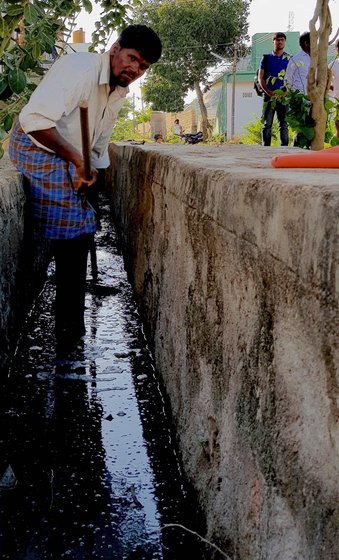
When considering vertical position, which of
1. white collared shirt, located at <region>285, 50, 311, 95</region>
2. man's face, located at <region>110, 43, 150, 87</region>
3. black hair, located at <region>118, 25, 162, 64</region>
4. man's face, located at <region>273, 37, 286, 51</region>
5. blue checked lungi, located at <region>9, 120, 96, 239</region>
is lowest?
blue checked lungi, located at <region>9, 120, 96, 239</region>

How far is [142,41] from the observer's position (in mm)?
3682

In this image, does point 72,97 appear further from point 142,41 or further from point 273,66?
point 273,66

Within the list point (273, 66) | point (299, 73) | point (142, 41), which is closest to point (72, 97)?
point (142, 41)

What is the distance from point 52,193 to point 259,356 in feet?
7.78

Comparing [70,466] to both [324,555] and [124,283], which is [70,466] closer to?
[324,555]

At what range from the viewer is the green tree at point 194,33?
1719 inches

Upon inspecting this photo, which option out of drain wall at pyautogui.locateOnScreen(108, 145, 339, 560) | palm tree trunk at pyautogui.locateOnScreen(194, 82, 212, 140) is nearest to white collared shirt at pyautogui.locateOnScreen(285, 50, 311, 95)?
drain wall at pyautogui.locateOnScreen(108, 145, 339, 560)

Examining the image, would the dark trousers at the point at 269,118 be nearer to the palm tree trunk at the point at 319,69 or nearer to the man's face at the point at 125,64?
the palm tree trunk at the point at 319,69

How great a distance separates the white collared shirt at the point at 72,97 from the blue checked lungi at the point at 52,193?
4.9 inches

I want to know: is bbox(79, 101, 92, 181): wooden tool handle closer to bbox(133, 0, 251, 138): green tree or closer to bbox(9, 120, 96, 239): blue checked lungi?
bbox(9, 120, 96, 239): blue checked lungi

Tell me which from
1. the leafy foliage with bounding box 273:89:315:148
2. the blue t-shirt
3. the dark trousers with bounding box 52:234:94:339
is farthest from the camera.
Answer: the blue t-shirt

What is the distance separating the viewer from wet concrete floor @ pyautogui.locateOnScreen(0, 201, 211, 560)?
236 cm

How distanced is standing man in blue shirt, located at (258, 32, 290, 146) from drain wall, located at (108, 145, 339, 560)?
677 centimetres

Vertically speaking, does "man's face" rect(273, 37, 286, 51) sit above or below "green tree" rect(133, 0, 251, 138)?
below
